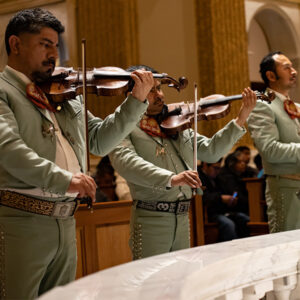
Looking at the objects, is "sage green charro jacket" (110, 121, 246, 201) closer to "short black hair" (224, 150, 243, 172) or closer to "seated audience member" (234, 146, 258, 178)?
"short black hair" (224, 150, 243, 172)

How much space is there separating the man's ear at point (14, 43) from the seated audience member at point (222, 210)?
382 cm

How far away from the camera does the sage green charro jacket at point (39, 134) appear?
1.91 m

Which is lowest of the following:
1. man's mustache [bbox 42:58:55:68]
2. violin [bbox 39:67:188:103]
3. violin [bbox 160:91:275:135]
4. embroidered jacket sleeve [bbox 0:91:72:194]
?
embroidered jacket sleeve [bbox 0:91:72:194]

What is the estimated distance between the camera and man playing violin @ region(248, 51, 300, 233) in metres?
3.45

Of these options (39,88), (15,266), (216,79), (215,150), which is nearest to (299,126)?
(215,150)

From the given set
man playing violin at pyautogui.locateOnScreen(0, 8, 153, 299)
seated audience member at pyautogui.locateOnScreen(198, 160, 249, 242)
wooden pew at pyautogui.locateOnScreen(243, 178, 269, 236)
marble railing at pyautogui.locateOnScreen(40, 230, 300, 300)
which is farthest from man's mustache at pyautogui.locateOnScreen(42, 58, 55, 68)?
wooden pew at pyautogui.locateOnScreen(243, 178, 269, 236)

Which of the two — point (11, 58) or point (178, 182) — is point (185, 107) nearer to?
point (178, 182)

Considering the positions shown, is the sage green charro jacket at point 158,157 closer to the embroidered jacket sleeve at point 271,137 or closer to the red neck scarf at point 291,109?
the embroidered jacket sleeve at point 271,137

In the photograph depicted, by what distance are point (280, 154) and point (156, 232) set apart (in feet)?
3.71

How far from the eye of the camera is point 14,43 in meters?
2.17

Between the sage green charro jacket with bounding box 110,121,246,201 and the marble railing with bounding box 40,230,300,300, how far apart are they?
999 mm

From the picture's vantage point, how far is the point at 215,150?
2988 mm

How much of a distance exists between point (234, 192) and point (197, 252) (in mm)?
4851

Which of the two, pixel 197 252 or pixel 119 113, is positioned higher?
pixel 119 113
